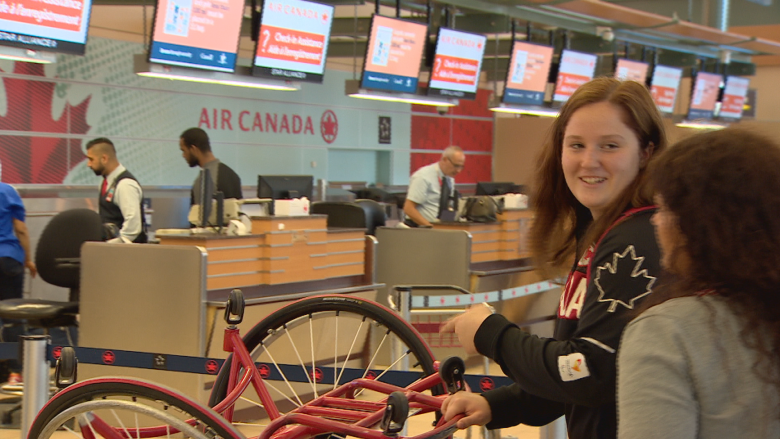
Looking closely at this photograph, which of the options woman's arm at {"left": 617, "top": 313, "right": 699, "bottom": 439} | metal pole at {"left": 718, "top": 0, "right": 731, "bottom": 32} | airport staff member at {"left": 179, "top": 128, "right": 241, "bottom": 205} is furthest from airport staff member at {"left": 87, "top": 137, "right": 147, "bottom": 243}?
metal pole at {"left": 718, "top": 0, "right": 731, "bottom": 32}

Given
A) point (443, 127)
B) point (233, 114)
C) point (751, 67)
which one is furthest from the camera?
point (443, 127)

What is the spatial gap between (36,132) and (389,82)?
420cm

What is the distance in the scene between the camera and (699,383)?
981 millimetres

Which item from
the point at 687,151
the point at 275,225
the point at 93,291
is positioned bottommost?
the point at 93,291

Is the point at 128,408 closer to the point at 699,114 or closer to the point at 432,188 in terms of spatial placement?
the point at 432,188

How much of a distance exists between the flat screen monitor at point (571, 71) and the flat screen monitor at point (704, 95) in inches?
104

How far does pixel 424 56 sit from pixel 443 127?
23.3 feet

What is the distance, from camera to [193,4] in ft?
18.4

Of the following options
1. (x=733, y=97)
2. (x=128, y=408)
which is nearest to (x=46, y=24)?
(x=128, y=408)

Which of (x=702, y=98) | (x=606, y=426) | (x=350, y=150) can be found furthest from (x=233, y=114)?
(x=606, y=426)

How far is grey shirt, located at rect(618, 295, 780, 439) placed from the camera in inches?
38.6

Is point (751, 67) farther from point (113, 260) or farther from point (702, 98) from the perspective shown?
point (113, 260)

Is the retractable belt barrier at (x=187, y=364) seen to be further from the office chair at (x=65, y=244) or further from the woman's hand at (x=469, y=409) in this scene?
the office chair at (x=65, y=244)

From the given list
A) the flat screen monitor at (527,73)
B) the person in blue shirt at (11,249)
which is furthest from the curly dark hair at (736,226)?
the flat screen monitor at (527,73)
